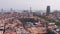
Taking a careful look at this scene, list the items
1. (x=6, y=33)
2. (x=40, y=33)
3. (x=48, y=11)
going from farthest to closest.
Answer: (x=48, y=11) → (x=40, y=33) → (x=6, y=33)

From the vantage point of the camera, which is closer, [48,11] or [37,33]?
[37,33]

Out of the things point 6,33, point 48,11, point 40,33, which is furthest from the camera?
point 48,11

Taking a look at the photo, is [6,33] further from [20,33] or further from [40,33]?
[40,33]

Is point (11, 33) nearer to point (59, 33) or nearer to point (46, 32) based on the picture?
point (46, 32)

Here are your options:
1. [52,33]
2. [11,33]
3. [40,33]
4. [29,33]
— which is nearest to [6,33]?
[11,33]

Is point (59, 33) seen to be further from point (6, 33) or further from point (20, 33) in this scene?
point (6, 33)

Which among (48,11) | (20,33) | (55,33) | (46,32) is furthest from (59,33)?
(48,11)

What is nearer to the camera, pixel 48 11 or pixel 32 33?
pixel 32 33
